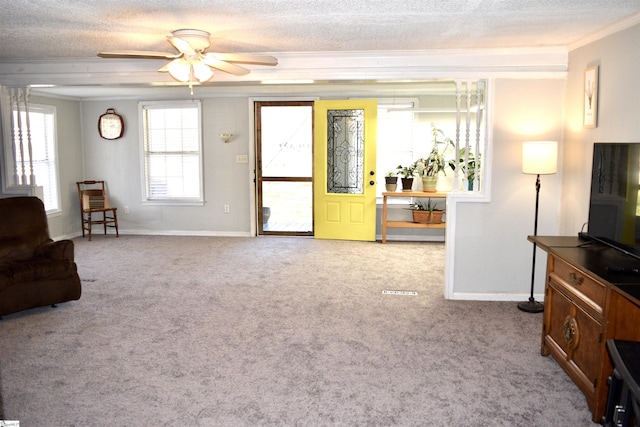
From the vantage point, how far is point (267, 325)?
402cm

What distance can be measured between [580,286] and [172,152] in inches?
250

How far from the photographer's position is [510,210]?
15.2 feet

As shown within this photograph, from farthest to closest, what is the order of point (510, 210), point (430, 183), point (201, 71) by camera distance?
point (430, 183)
point (510, 210)
point (201, 71)

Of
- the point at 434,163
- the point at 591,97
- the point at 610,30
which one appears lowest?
the point at 434,163

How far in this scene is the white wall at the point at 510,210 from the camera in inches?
177

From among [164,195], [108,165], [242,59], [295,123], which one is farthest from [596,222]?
[108,165]

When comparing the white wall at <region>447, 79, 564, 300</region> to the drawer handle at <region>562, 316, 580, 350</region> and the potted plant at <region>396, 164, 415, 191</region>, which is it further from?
the potted plant at <region>396, 164, 415, 191</region>

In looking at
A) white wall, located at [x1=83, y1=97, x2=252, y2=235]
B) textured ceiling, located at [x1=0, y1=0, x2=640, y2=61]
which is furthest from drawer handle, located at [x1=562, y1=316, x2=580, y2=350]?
white wall, located at [x1=83, y1=97, x2=252, y2=235]

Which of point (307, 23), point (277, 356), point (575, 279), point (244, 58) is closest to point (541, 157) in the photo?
point (575, 279)

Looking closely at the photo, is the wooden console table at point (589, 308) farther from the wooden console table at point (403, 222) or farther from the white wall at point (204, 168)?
the white wall at point (204, 168)

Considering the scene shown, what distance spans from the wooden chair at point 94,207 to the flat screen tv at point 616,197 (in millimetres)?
6425

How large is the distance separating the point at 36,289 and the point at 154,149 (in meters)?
4.05

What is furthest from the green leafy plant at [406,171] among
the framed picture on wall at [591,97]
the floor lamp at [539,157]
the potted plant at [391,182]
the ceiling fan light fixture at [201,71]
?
the ceiling fan light fixture at [201,71]

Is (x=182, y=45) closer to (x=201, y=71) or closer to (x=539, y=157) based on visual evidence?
(x=201, y=71)
